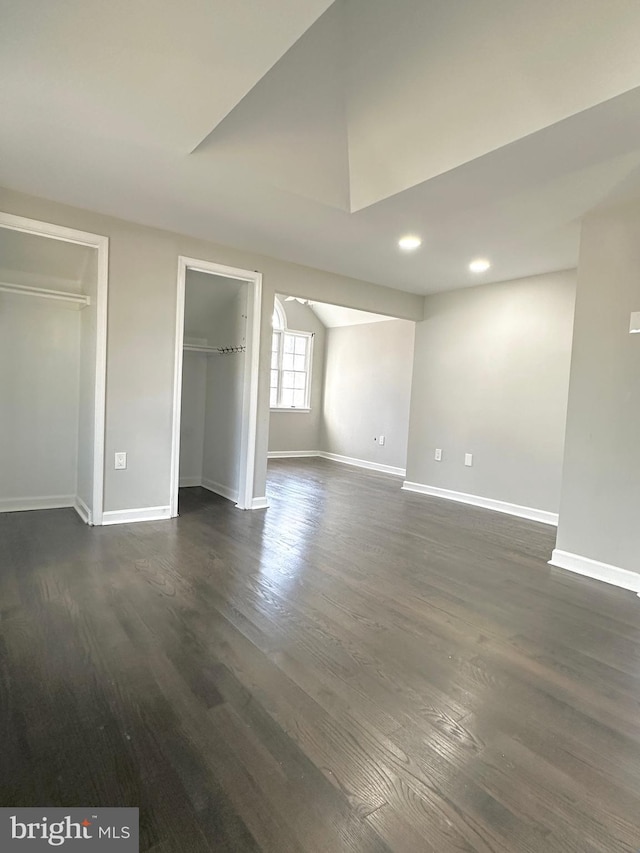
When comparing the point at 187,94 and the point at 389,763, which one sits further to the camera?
the point at 187,94

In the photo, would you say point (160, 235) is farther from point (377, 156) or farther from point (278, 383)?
point (278, 383)

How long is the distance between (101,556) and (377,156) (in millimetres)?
2903

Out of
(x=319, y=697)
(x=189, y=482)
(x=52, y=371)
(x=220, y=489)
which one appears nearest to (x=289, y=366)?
(x=189, y=482)

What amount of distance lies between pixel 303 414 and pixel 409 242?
475 cm

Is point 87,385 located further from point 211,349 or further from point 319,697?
point 319,697

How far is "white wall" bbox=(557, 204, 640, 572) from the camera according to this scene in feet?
9.31

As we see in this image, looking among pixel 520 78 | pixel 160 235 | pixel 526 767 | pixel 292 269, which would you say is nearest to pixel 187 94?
pixel 520 78

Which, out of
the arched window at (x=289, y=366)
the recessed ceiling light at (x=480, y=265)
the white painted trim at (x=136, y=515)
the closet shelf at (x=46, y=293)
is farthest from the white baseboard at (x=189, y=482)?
the recessed ceiling light at (x=480, y=265)

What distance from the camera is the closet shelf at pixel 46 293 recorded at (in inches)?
138

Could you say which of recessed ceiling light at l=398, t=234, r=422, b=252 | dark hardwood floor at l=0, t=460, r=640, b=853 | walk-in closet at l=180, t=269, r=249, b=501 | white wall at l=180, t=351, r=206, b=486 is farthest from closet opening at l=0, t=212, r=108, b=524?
recessed ceiling light at l=398, t=234, r=422, b=252

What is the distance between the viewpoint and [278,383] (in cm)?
784

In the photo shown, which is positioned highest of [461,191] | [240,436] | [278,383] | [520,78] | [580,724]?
[520,78]

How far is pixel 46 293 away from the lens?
3598mm

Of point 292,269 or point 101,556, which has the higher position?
point 292,269
